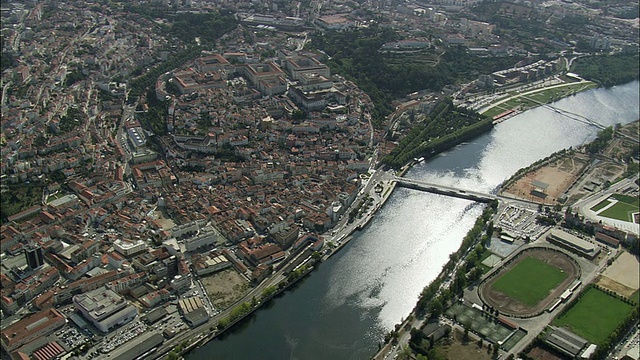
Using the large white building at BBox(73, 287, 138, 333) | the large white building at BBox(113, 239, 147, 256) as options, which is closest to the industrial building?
the large white building at BBox(113, 239, 147, 256)

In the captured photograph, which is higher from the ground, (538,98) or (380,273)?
(380,273)

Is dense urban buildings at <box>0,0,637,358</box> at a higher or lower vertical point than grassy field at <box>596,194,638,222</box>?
lower

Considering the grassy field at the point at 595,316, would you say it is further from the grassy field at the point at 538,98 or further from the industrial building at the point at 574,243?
the grassy field at the point at 538,98

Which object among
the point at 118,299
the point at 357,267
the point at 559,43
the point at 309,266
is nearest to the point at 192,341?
the point at 118,299

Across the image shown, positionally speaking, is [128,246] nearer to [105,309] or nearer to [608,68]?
[105,309]

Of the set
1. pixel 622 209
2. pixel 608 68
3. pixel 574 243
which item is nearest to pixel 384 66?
pixel 608 68

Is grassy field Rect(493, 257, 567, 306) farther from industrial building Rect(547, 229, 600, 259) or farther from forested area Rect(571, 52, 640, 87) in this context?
forested area Rect(571, 52, 640, 87)

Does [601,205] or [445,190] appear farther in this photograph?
[445,190]
